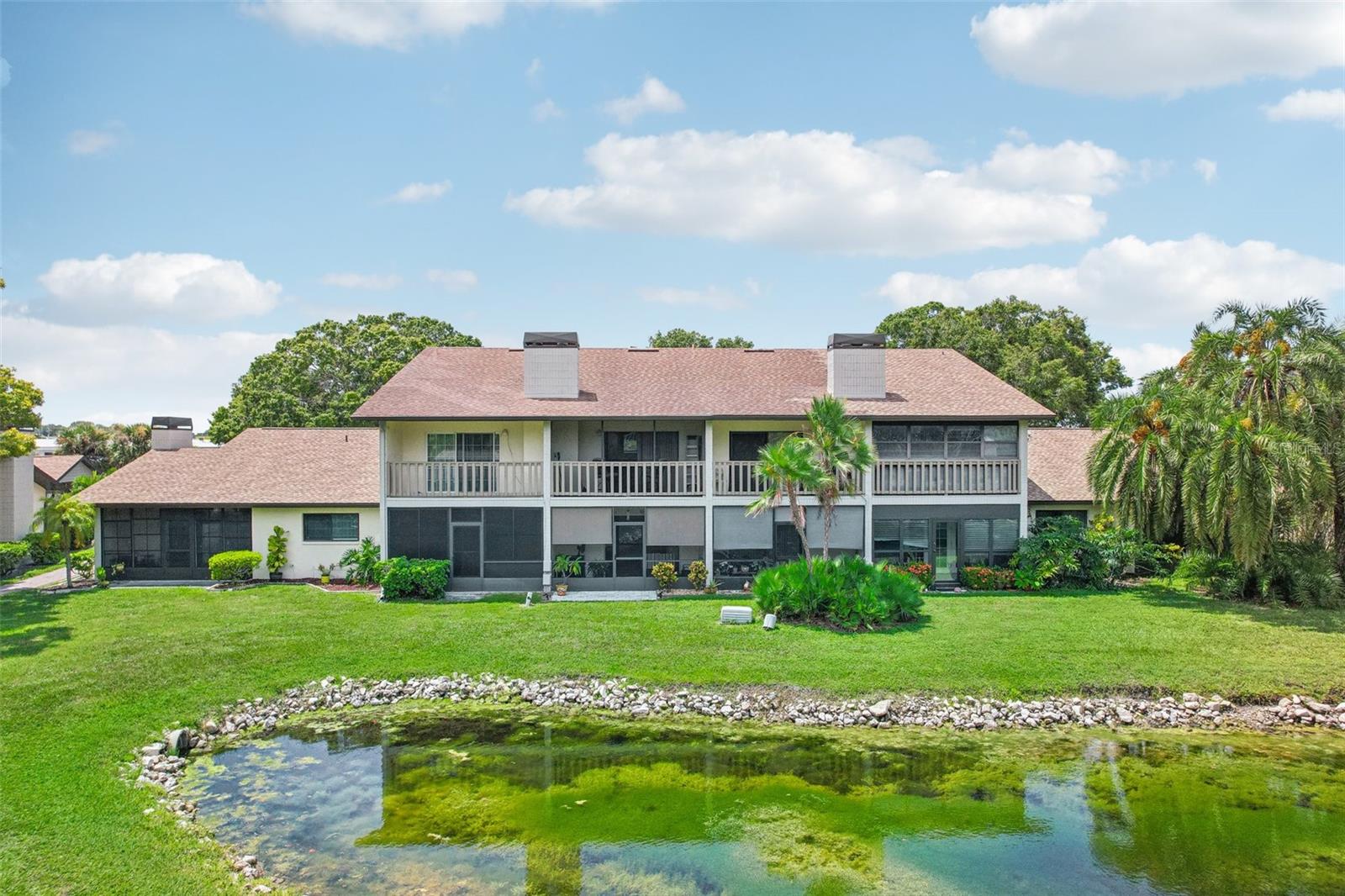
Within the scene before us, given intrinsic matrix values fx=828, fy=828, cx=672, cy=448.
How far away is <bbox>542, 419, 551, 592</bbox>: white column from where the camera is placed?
22.8 meters

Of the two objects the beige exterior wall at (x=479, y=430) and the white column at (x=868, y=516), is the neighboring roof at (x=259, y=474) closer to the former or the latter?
the beige exterior wall at (x=479, y=430)

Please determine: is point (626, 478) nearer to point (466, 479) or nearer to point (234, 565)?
point (466, 479)

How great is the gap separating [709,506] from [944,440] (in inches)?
285

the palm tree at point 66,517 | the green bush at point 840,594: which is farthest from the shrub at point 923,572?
the palm tree at point 66,517

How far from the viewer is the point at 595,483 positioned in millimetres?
23500

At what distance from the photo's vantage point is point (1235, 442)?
1955 cm

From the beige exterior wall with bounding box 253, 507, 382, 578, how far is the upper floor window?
1537cm

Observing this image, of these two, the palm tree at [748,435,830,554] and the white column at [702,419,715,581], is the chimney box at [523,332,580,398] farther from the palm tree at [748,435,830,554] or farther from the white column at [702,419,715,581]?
the palm tree at [748,435,830,554]

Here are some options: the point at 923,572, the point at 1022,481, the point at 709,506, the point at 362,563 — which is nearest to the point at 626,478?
the point at 709,506

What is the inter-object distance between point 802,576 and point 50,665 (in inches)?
598

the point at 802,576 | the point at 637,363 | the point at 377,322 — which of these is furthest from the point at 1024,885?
the point at 377,322

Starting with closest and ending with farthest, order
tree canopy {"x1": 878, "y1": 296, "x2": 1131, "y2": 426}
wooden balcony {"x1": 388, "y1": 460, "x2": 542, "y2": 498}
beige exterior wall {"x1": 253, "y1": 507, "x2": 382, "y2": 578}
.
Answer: wooden balcony {"x1": 388, "y1": 460, "x2": 542, "y2": 498}, beige exterior wall {"x1": 253, "y1": 507, "x2": 382, "y2": 578}, tree canopy {"x1": 878, "y1": 296, "x2": 1131, "y2": 426}

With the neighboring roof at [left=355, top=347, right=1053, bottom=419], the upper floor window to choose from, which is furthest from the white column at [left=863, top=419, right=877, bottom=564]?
the neighboring roof at [left=355, top=347, right=1053, bottom=419]

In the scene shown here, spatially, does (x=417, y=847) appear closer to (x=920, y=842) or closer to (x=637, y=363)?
(x=920, y=842)
